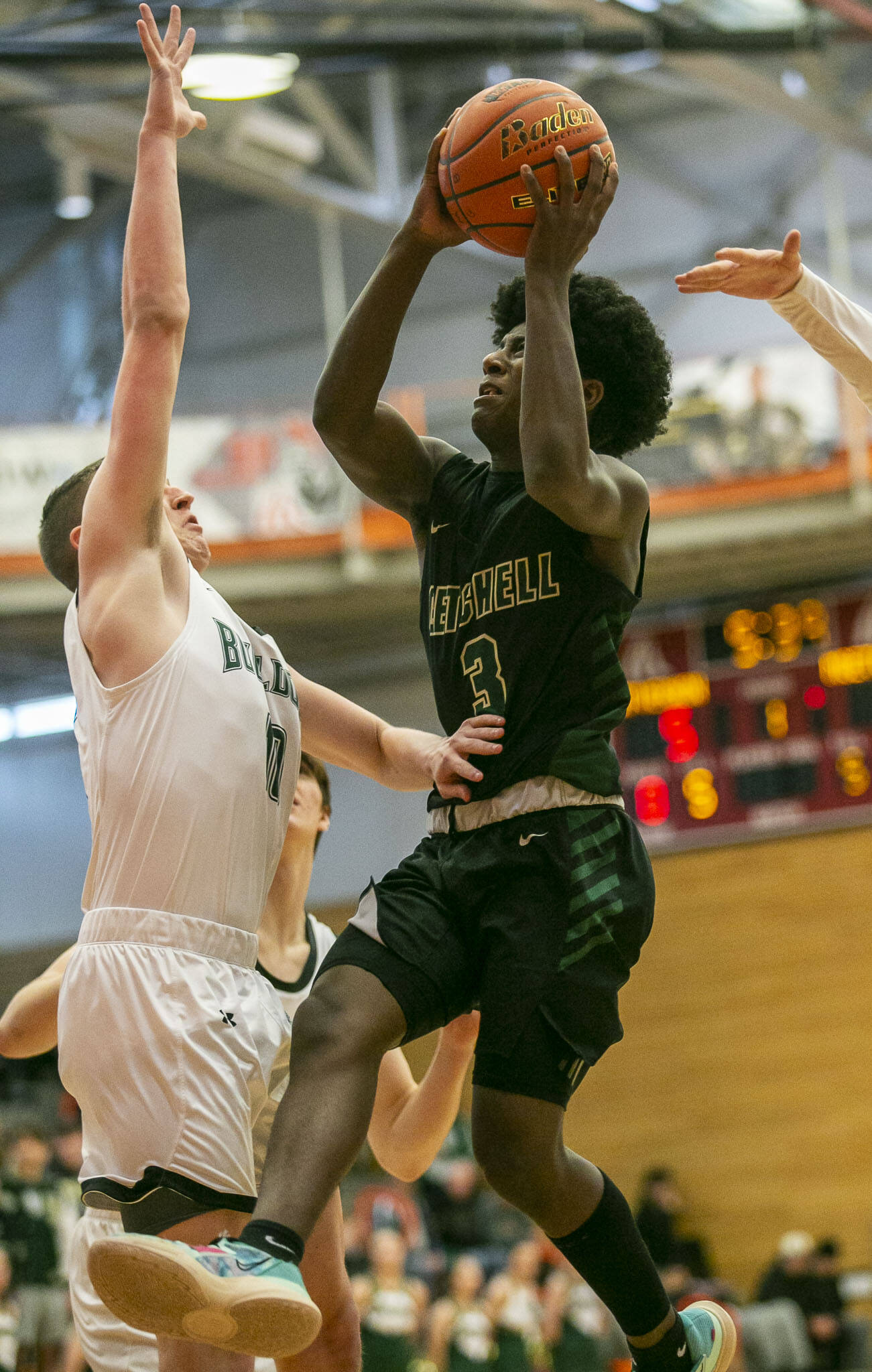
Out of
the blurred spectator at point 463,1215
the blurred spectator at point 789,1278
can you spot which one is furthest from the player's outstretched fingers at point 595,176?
the blurred spectator at point 789,1278

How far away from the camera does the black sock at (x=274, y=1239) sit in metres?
2.79

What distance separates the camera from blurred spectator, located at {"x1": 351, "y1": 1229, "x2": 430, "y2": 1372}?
10836 millimetres

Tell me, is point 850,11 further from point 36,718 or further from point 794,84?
point 36,718

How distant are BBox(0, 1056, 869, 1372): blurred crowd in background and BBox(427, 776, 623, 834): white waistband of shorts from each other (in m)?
6.89

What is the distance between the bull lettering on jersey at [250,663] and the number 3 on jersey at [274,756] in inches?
3.9

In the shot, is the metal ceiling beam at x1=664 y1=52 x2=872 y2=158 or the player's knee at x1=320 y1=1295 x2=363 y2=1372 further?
the metal ceiling beam at x1=664 y1=52 x2=872 y2=158

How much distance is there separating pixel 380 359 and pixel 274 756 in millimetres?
921

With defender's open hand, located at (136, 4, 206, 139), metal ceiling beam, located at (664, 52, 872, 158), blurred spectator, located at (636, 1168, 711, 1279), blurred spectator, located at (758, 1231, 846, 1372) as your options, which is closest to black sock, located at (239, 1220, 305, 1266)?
defender's open hand, located at (136, 4, 206, 139)

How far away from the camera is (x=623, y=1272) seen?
3.41 metres

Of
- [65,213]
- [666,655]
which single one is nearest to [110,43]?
[666,655]

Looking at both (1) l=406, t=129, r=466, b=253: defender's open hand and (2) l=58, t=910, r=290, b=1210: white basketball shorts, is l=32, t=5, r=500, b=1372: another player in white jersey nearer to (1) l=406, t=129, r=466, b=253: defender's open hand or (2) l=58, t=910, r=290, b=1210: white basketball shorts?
(2) l=58, t=910, r=290, b=1210: white basketball shorts

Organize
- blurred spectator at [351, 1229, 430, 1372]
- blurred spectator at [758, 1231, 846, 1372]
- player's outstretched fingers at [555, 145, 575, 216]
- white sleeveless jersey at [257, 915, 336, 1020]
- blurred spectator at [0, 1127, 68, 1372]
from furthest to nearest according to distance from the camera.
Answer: blurred spectator at [758, 1231, 846, 1372] < blurred spectator at [351, 1229, 430, 1372] < blurred spectator at [0, 1127, 68, 1372] < white sleeveless jersey at [257, 915, 336, 1020] < player's outstretched fingers at [555, 145, 575, 216]

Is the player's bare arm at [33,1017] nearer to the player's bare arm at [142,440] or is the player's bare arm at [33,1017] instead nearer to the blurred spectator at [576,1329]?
the player's bare arm at [142,440]

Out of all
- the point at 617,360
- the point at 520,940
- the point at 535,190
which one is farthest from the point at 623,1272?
the point at 535,190
